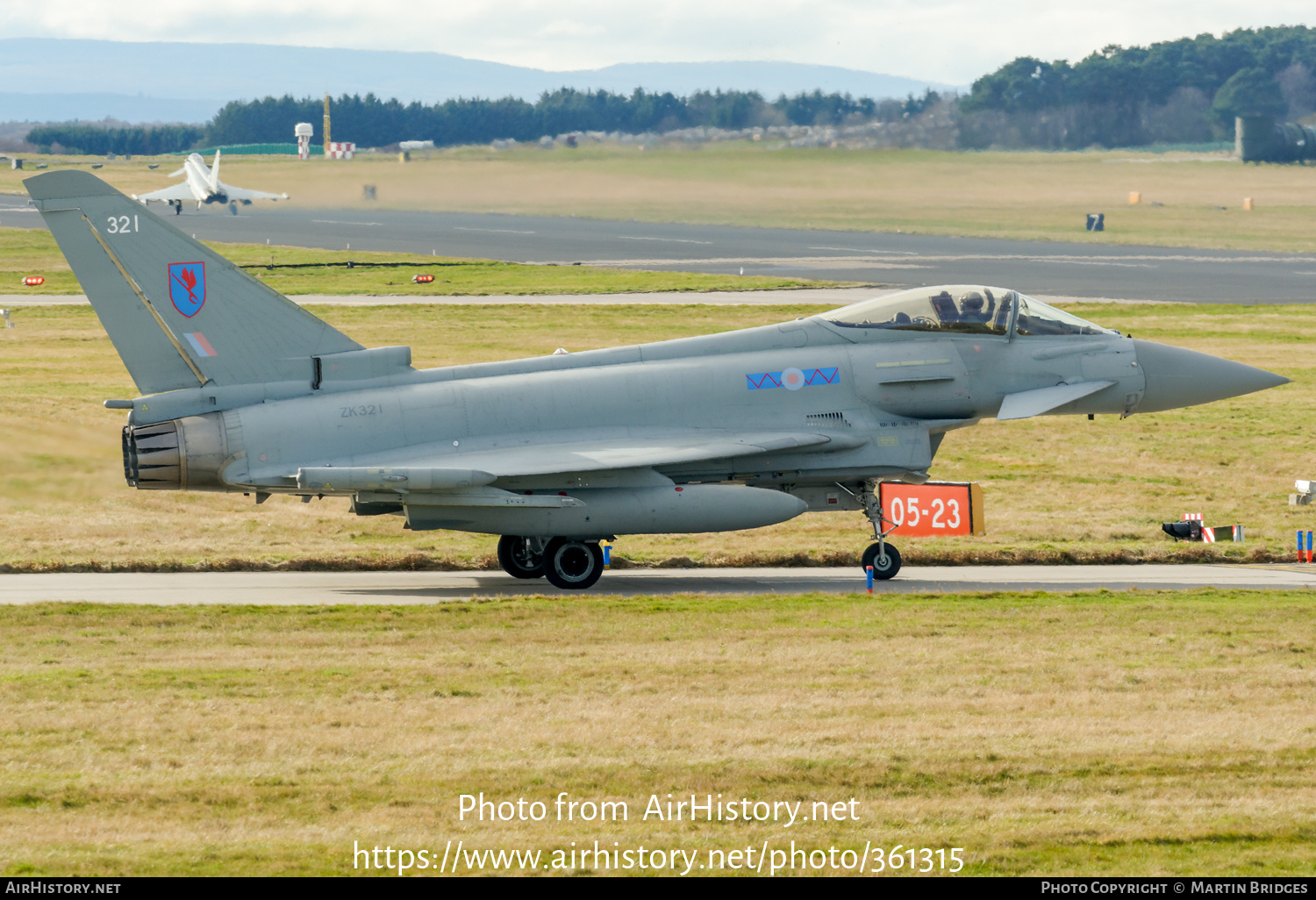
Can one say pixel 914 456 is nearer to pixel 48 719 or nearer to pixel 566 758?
pixel 566 758

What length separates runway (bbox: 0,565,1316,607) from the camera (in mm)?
18438

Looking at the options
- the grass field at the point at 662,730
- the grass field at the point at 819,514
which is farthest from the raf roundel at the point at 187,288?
the grass field at the point at 662,730

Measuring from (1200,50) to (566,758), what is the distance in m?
131

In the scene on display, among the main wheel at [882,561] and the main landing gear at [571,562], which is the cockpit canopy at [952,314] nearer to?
the main wheel at [882,561]

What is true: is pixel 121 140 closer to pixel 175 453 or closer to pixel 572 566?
pixel 175 453

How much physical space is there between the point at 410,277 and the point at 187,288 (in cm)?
4704

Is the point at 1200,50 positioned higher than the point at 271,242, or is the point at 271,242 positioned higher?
the point at 1200,50

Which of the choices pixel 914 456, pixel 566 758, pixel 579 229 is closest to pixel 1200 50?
pixel 579 229

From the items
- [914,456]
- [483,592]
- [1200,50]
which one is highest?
[1200,50]

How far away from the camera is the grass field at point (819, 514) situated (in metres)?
20.5

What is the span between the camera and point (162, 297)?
60.7ft

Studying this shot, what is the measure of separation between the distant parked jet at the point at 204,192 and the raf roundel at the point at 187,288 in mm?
82116

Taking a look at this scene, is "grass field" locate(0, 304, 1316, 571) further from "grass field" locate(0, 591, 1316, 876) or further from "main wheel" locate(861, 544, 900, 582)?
"grass field" locate(0, 591, 1316, 876)

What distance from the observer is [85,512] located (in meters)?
23.3
